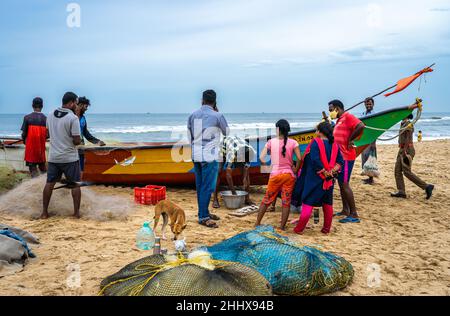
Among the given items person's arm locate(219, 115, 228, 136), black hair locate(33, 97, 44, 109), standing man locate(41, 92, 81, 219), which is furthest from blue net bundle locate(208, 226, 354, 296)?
black hair locate(33, 97, 44, 109)

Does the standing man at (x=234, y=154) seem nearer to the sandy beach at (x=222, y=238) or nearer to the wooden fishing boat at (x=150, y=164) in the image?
the wooden fishing boat at (x=150, y=164)

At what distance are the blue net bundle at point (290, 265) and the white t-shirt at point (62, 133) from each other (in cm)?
274

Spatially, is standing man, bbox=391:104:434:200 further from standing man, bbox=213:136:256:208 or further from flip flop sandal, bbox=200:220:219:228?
flip flop sandal, bbox=200:220:219:228

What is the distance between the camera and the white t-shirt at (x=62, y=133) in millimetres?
5580

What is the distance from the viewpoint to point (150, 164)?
817 centimetres

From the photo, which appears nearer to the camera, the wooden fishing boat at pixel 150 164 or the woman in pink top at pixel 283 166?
the woman in pink top at pixel 283 166

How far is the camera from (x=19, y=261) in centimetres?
405

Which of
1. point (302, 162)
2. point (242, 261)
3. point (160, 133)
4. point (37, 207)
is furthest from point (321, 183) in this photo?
point (160, 133)

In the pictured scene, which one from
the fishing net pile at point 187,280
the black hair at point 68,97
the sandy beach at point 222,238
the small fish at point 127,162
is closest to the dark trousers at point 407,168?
the sandy beach at point 222,238

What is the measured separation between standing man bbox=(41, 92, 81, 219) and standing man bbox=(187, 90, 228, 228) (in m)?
1.60

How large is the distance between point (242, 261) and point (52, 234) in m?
2.65

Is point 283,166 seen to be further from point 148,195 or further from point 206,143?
point 148,195

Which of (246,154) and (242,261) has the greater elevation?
(246,154)
